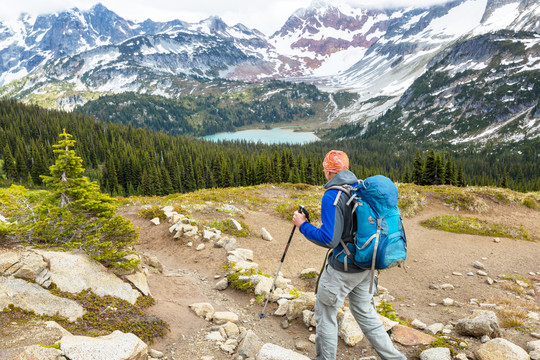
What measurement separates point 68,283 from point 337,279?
6.10 metres

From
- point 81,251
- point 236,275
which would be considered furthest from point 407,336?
point 81,251

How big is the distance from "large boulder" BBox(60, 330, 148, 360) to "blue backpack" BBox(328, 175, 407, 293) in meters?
4.11

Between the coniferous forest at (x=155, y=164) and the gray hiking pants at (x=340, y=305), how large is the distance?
6178cm

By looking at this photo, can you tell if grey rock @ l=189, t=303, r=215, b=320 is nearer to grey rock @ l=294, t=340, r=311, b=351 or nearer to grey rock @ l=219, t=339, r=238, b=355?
grey rock @ l=219, t=339, r=238, b=355

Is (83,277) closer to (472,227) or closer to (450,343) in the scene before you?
(450,343)

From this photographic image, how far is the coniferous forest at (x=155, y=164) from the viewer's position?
250 ft

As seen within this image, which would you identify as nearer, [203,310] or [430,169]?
[203,310]

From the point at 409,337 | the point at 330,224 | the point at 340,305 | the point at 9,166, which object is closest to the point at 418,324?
the point at 409,337

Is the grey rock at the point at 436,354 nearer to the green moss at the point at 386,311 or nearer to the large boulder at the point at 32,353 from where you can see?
the green moss at the point at 386,311

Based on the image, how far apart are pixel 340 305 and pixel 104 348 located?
408 centimetres

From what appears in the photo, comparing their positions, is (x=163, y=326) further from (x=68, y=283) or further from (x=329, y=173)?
(x=329, y=173)

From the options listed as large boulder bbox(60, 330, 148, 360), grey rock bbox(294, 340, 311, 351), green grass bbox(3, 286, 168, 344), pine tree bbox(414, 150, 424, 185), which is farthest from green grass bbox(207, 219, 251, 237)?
pine tree bbox(414, 150, 424, 185)

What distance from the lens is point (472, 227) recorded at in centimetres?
1945

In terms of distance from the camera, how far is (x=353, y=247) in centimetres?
496
